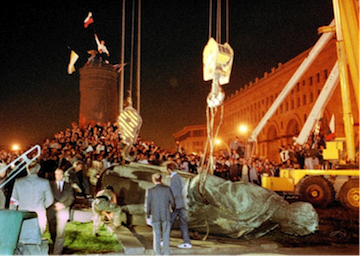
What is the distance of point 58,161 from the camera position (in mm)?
12914

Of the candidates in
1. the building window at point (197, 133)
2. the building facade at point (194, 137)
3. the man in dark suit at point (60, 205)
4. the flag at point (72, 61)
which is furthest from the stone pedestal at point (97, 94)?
the building window at point (197, 133)

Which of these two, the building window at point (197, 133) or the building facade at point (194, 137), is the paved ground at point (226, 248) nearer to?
the building facade at point (194, 137)

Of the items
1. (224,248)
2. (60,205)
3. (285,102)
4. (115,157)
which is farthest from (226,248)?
(285,102)

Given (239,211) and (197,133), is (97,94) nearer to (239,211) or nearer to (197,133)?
(239,211)

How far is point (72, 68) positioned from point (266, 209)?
2034 centimetres

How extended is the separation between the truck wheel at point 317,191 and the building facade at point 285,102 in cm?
1451

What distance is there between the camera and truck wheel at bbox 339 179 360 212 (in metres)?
13.4

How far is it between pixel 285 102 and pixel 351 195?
33.9 m

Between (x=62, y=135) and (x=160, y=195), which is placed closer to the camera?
(x=160, y=195)

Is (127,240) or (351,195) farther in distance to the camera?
(351,195)

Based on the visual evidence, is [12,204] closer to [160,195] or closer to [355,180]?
[160,195]

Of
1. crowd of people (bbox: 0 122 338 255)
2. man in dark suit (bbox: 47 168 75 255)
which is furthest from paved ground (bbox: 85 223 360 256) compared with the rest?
crowd of people (bbox: 0 122 338 255)

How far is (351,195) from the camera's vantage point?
13.6 meters

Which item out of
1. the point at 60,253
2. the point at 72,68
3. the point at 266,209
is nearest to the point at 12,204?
the point at 60,253
